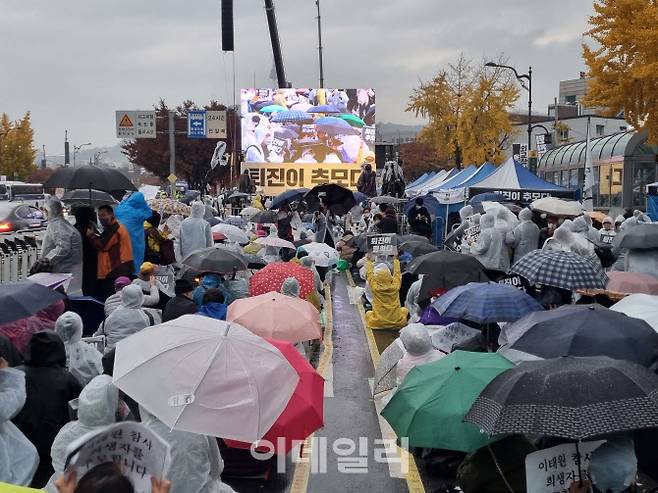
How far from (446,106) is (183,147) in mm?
27730

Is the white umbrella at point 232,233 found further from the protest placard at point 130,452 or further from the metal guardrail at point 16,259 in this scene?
the protest placard at point 130,452

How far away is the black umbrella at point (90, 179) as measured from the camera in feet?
41.3

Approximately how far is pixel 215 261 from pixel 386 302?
3.37m

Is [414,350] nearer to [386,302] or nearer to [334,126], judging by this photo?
[386,302]

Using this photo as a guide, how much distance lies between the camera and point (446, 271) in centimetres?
1000

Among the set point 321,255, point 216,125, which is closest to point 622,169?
point 216,125

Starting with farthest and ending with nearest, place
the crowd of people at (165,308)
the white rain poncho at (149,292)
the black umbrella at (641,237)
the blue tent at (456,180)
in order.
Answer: the blue tent at (456,180)
the black umbrella at (641,237)
the white rain poncho at (149,292)
the crowd of people at (165,308)

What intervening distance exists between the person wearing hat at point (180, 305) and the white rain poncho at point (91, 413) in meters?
3.89

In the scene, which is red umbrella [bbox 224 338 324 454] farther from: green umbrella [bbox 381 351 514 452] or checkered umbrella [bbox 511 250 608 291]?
checkered umbrella [bbox 511 250 608 291]

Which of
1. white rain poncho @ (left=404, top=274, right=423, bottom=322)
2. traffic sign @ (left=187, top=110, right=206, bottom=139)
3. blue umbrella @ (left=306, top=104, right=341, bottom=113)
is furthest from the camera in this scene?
blue umbrella @ (left=306, top=104, right=341, bottom=113)

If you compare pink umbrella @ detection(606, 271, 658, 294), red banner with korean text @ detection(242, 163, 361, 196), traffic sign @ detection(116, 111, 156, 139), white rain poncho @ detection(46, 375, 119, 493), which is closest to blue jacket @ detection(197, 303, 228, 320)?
white rain poncho @ detection(46, 375, 119, 493)

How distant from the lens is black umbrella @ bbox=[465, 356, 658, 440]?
4.23m

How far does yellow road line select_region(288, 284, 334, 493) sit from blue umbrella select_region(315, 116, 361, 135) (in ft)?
102

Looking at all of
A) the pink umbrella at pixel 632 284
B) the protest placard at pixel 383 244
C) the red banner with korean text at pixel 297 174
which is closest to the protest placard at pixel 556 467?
the pink umbrella at pixel 632 284
